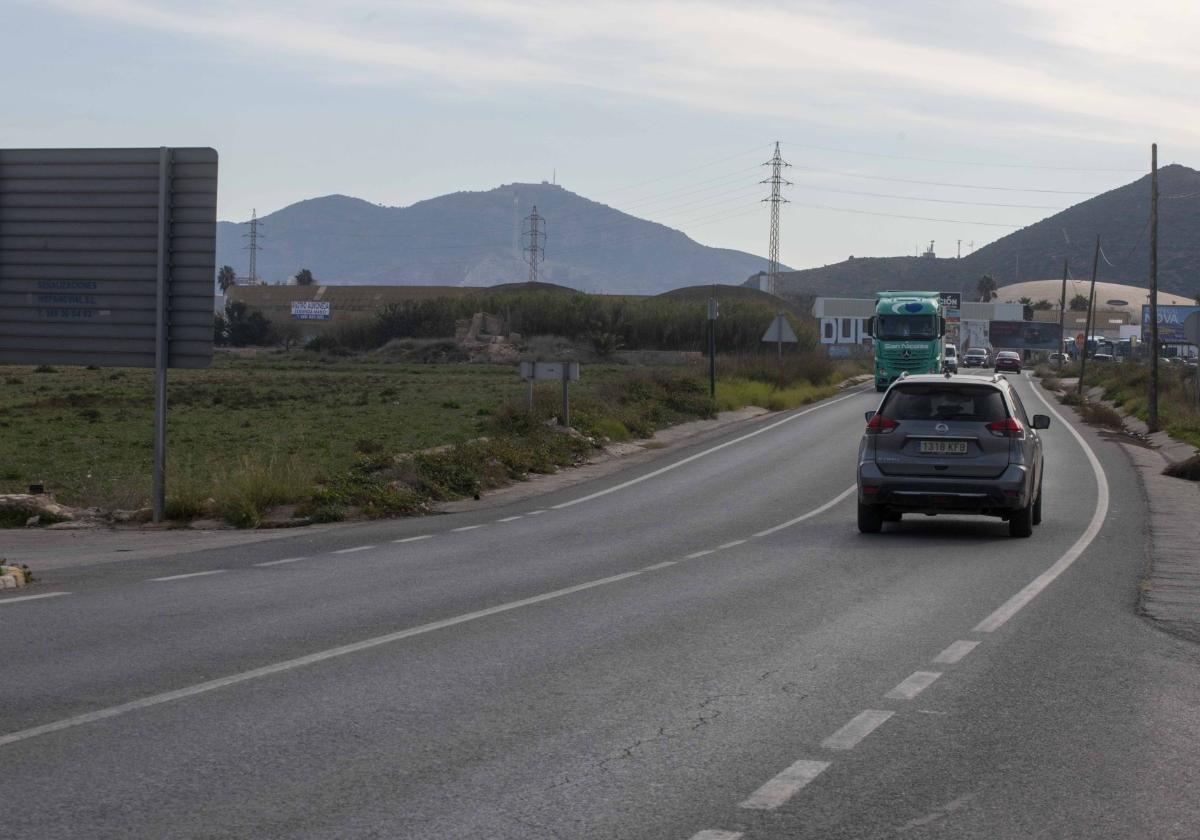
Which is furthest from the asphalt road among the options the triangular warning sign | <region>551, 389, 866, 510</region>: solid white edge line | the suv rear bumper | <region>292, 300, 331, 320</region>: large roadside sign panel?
<region>292, 300, 331, 320</region>: large roadside sign panel

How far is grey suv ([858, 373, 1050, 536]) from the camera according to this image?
17312mm

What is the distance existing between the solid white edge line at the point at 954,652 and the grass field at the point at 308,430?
1101 centimetres

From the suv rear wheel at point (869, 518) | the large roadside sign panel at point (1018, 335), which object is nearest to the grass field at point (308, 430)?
the suv rear wheel at point (869, 518)

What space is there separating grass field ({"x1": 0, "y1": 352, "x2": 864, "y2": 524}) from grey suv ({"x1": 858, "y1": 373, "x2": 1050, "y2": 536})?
21.0 feet

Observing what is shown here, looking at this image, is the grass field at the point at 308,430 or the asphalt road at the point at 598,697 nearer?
the asphalt road at the point at 598,697

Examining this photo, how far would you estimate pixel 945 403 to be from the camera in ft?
58.5

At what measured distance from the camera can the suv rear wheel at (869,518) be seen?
17797 millimetres

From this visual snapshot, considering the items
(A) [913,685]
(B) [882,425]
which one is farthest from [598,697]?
(B) [882,425]

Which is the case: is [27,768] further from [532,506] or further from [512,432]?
[512,432]

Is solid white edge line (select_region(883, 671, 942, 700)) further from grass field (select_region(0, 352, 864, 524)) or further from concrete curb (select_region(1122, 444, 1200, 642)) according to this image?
grass field (select_region(0, 352, 864, 524))

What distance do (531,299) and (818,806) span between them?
345ft

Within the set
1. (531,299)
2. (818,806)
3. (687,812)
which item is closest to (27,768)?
(687,812)

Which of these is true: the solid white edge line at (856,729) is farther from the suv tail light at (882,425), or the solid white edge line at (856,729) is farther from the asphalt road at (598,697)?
the suv tail light at (882,425)

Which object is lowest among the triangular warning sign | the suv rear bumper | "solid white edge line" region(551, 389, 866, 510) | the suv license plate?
"solid white edge line" region(551, 389, 866, 510)
